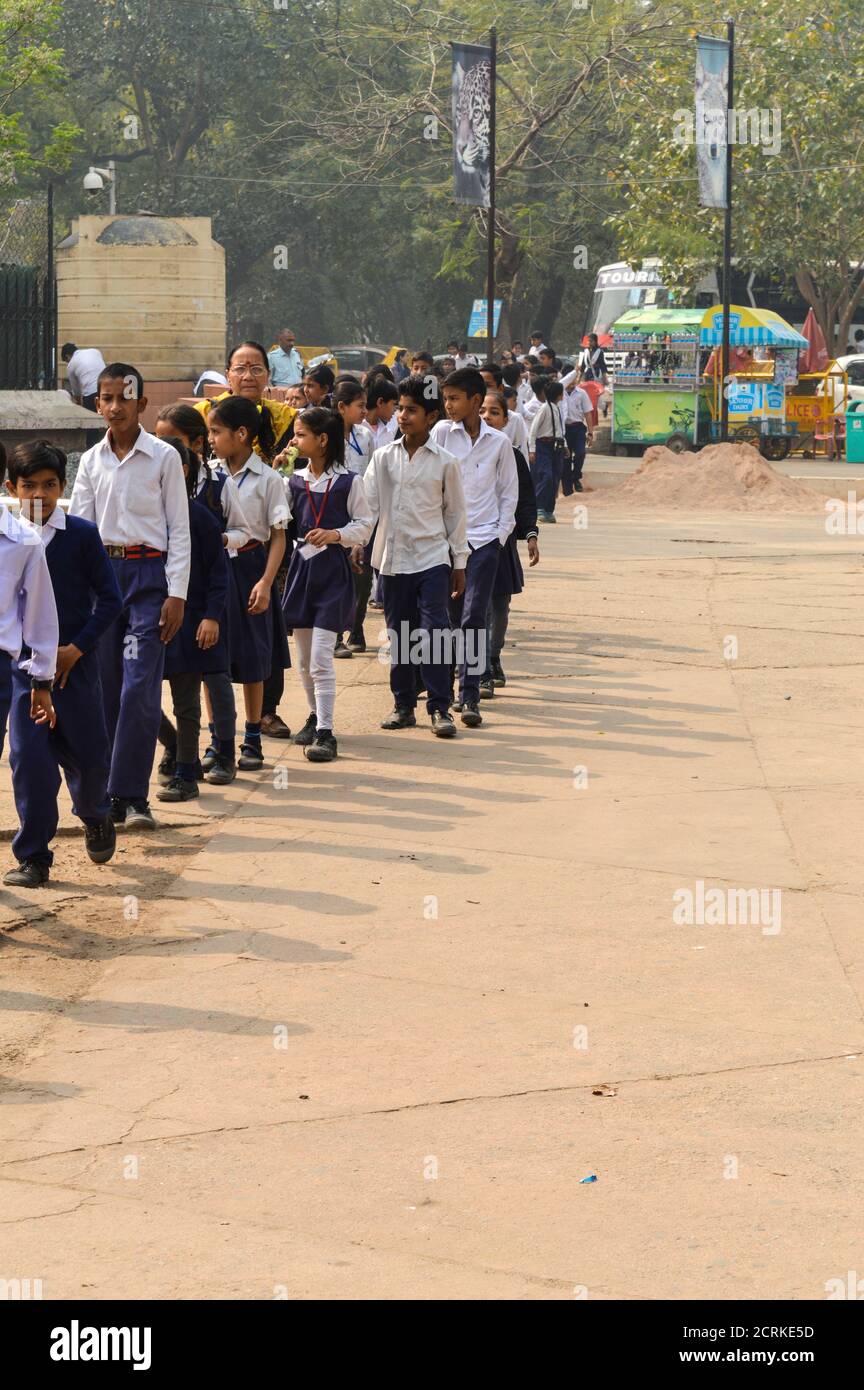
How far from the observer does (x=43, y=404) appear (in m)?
19.3

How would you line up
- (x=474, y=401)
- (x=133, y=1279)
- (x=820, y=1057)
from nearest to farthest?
(x=133, y=1279), (x=820, y=1057), (x=474, y=401)

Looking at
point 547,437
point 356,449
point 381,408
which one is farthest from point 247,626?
point 547,437

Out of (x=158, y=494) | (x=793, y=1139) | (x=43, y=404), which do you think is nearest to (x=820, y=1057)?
(x=793, y=1139)

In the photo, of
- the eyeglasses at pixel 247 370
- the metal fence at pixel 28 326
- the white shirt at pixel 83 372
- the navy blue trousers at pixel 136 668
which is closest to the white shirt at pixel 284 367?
the metal fence at pixel 28 326

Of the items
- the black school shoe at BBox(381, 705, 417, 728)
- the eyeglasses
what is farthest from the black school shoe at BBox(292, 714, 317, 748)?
the eyeglasses

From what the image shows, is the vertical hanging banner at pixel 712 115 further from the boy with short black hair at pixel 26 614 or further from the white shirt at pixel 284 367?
the boy with short black hair at pixel 26 614

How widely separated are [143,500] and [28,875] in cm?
157

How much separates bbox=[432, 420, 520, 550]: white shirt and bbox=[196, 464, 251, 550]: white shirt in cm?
195

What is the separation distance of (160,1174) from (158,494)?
147 inches

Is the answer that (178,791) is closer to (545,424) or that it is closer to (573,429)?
(545,424)

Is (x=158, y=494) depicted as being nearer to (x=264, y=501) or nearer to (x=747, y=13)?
(x=264, y=501)

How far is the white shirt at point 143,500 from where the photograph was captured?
295 inches

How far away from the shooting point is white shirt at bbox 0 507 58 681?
20.4 feet

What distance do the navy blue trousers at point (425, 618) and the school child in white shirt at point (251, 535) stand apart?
0.99m
